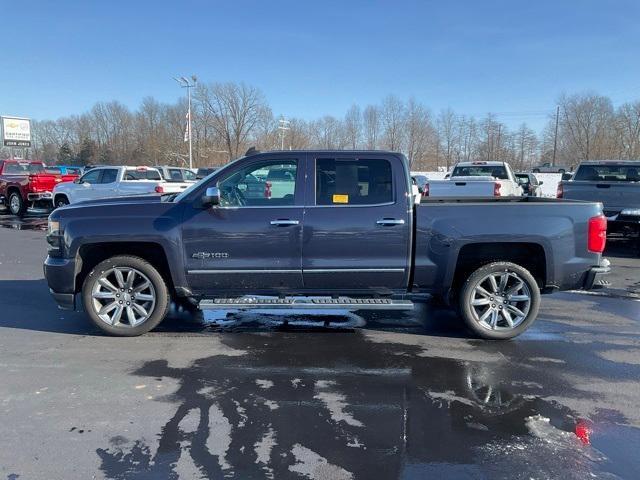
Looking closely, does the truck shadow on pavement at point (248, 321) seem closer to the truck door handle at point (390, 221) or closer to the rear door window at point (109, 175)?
the truck door handle at point (390, 221)

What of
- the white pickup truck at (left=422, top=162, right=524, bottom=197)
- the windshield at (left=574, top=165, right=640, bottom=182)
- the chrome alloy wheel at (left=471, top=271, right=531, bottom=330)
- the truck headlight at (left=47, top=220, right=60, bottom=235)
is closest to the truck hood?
the truck headlight at (left=47, top=220, right=60, bottom=235)

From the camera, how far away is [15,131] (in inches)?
2251

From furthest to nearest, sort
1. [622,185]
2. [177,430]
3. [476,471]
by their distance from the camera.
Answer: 1. [622,185]
2. [177,430]
3. [476,471]

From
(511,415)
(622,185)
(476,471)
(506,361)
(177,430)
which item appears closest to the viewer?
(476,471)

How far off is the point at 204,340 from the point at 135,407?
158 centimetres

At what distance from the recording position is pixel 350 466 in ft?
10.2

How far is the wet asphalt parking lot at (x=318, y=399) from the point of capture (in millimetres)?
3170

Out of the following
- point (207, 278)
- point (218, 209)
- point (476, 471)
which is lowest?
point (476, 471)

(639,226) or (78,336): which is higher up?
(639,226)

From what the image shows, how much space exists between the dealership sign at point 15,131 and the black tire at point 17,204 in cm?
4313

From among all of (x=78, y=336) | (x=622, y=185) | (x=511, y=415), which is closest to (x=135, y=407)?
(x=78, y=336)

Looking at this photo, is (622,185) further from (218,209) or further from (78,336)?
(78,336)

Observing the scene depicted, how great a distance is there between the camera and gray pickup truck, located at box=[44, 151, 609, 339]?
523cm

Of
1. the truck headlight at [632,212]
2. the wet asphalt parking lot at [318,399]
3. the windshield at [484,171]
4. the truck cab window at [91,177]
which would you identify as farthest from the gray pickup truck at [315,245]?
the truck cab window at [91,177]
